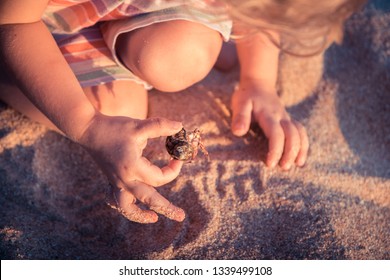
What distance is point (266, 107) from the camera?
4.79 ft

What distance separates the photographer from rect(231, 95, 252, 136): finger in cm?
142

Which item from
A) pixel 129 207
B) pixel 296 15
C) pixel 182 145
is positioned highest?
pixel 296 15

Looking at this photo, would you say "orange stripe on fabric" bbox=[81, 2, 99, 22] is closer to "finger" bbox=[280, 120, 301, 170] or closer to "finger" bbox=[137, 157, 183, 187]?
"finger" bbox=[137, 157, 183, 187]

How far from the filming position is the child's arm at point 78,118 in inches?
41.3

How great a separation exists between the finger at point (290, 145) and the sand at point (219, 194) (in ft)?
0.12

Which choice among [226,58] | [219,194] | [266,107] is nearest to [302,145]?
[266,107]

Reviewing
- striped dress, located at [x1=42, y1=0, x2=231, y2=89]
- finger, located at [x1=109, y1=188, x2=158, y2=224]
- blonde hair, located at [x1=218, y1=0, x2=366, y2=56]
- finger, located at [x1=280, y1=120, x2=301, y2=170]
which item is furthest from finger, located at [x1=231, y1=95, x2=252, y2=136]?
finger, located at [x1=109, y1=188, x2=158, y2=224]

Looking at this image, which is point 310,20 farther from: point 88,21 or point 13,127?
point 13,127

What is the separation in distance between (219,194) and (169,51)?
458 millimetres

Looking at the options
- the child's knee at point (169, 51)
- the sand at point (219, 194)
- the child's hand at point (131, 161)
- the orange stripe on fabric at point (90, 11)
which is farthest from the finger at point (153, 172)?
the orange stripe on fabric at point (90, 11)

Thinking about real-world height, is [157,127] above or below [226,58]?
above

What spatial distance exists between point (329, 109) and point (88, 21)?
0.91 meters

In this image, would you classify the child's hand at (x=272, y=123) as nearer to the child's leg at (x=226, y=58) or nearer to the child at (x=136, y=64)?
the child at (x=136, y=64)

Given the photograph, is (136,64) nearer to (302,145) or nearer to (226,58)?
(226,58)
